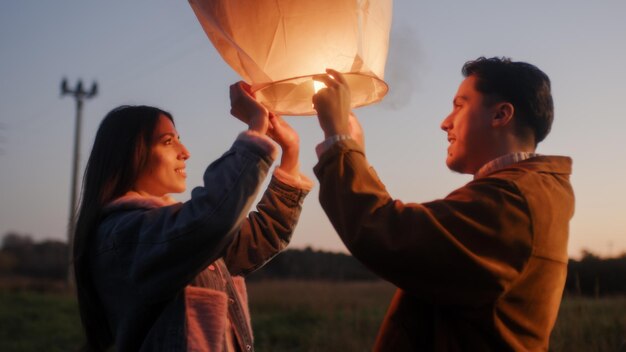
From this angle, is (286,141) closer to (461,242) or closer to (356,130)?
(356,130)

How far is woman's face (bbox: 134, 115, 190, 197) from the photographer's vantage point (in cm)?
193

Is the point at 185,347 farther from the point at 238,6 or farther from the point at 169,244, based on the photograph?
the point at 238,6

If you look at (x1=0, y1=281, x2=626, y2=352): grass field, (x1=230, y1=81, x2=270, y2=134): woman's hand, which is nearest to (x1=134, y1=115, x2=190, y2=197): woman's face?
(x1=230, y1=81, x2=270, y2=134): woman's hand

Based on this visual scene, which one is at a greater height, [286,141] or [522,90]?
[522,90]

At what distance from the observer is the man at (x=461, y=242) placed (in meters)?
1.49

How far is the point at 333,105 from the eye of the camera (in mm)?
1650

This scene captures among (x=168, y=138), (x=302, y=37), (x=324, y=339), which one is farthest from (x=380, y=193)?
(x=324, y=339)

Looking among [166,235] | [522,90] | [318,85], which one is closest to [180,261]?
[166,235]

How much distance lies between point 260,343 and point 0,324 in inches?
213

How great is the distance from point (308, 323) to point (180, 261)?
8.80 meters

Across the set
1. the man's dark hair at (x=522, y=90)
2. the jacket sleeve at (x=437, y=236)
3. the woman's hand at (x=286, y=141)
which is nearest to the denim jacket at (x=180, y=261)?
the jacket sleeve at (x=437, y=236)

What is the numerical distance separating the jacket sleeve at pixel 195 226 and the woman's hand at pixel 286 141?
16.8 inches

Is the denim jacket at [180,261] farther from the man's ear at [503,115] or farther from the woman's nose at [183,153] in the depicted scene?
the man's ear at [503,115]

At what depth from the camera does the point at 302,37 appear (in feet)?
5.45
